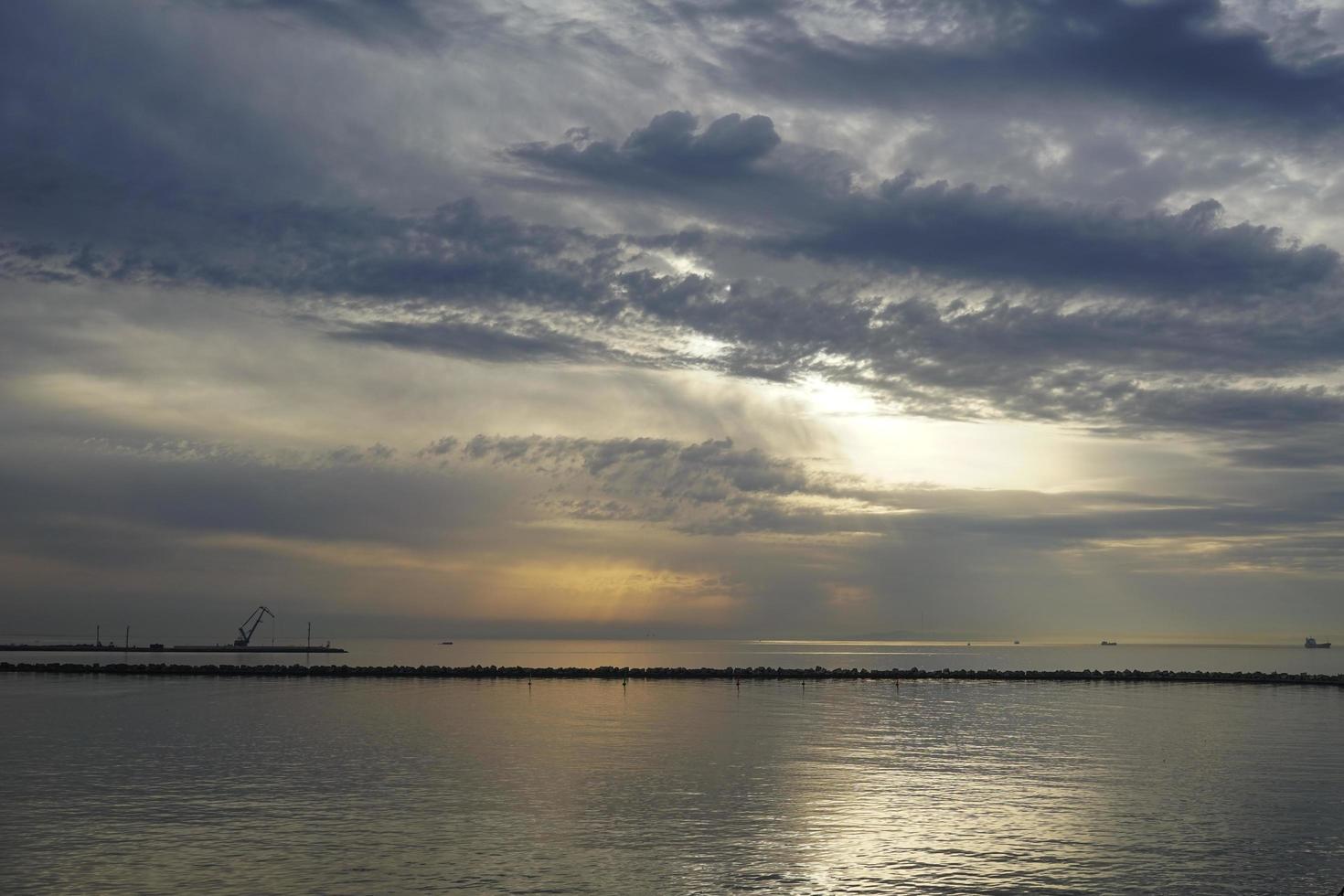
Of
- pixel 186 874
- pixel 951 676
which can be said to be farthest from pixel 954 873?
pixel 951 676

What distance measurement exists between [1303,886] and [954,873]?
11.7 metres

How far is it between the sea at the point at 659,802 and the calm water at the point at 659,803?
0.20 metres

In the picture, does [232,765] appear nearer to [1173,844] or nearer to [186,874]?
[186,874]

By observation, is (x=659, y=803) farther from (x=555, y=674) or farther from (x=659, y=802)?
(x=555, y=674)

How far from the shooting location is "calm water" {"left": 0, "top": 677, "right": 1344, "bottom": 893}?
124 feet

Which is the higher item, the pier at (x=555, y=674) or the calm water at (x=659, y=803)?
the calm water at (x=659, y=803)

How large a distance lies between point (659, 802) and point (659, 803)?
253mm

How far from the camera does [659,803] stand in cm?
5103

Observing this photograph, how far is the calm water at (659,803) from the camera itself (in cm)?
3772

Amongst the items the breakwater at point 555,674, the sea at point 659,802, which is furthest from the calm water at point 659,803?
the breakwater at point 555,674

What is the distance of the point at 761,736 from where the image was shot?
269 feet

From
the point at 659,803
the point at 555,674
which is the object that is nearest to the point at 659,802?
the point at 659,803

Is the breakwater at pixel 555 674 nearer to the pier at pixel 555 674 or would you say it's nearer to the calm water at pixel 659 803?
the pier at pixel 555 674

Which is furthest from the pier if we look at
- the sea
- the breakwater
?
the sea
